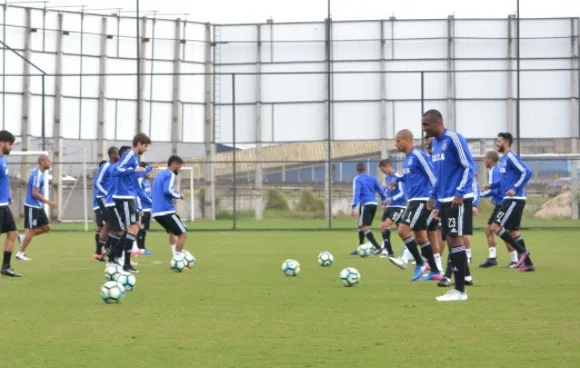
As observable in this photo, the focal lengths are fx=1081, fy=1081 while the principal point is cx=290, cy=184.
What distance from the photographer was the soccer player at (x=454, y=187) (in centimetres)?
1166

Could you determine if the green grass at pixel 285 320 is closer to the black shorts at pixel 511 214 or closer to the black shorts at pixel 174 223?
the black shorts at pixel 174 223

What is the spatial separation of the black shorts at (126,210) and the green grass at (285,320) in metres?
0.83

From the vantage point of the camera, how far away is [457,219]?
11.8 m

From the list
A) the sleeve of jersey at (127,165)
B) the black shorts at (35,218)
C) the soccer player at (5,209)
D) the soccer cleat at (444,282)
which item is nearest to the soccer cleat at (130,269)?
the sleeve of jersey at (127,165)

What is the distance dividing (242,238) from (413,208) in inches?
585

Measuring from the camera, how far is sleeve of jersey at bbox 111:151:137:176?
1568 cm

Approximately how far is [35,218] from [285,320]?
32.4ft

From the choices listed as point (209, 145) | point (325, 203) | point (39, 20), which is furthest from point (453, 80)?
point (39, 20)

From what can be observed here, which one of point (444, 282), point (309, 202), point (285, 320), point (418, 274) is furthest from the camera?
point (309, 202)

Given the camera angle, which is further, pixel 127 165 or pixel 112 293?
pixel 127 165

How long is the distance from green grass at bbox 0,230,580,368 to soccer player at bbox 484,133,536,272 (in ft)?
2.00

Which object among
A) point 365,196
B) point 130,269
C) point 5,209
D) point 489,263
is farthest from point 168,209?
point 365,196

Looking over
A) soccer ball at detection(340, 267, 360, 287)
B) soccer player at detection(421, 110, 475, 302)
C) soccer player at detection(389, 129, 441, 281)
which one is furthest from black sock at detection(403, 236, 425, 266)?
soccer player at detection(421, 110, 475, 302)

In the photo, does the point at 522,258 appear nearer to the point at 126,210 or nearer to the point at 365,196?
the point at 126,210
